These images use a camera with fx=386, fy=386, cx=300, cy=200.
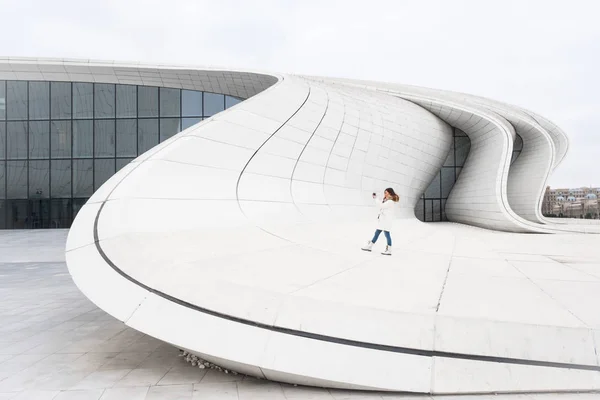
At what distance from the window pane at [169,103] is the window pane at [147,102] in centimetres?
41

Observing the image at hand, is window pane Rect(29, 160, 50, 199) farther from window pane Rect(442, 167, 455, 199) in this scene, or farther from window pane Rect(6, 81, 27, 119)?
window pane Rect(442, 167, 455, 199)

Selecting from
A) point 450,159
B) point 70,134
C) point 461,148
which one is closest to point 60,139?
point 70,134

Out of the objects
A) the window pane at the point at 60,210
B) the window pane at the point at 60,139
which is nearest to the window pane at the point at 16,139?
the window pane at the point at 60,139

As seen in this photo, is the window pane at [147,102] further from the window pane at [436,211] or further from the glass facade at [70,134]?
the window pane at [436,211]

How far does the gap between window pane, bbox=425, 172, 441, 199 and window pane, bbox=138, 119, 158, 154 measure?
18031mm

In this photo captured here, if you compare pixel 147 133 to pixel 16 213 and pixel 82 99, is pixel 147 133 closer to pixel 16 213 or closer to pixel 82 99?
pixel 82 99

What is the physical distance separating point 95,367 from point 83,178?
78.6 feet

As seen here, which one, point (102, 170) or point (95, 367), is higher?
point (102, 170)

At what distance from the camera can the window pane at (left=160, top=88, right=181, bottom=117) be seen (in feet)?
84.2

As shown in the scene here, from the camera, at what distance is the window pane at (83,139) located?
2561cm

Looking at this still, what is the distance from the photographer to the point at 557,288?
5406 millimetres

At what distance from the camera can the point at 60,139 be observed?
1011 inches

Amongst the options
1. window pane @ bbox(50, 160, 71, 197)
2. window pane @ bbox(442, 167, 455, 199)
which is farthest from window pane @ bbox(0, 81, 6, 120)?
window pane @ bbox(442, 167, 455, 199)

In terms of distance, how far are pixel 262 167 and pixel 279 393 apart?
6778mm
